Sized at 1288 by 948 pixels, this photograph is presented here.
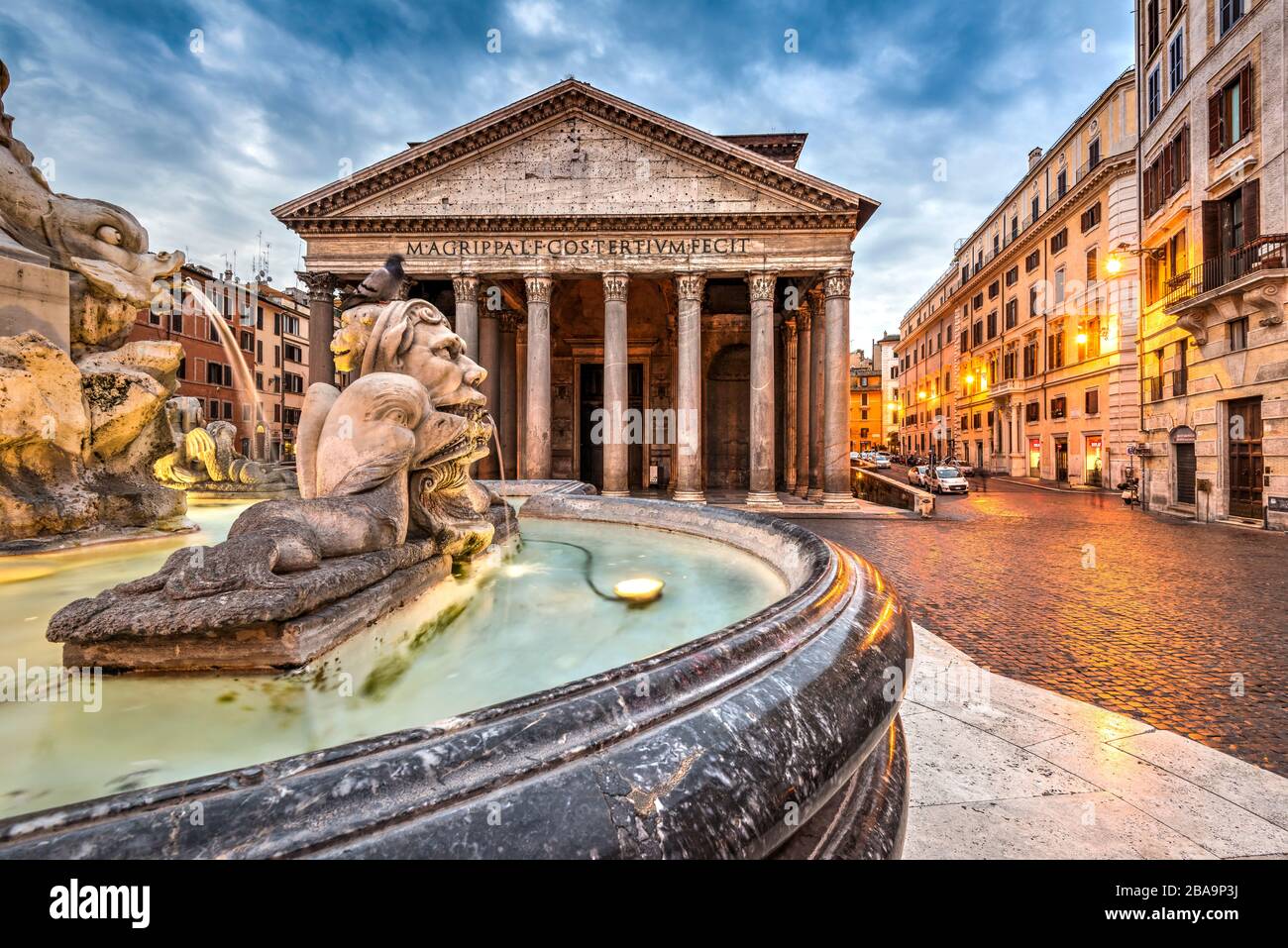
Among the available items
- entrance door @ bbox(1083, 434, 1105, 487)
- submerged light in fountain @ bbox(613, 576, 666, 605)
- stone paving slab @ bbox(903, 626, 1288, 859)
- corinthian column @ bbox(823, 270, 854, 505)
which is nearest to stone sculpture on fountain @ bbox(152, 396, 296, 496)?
submerged light in fountain @ bbox(613, 576, 666, 605)

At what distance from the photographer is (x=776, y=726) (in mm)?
1160

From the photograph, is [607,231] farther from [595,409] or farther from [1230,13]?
[1230,13]

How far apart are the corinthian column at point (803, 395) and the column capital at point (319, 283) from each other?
17.3 meters

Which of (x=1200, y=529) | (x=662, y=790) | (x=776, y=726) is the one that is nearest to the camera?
(x=662, y=790)

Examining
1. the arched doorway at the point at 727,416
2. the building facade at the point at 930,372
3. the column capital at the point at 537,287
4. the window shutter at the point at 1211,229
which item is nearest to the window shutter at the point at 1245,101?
the window shutter at the point at 1211,229

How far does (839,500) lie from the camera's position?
17703 millimetres

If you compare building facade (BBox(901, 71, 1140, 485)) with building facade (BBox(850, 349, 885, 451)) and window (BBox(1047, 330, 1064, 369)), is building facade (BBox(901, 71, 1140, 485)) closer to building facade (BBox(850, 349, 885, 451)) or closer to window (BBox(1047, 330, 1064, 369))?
window (BBox(1047, 330, 1064, 369))

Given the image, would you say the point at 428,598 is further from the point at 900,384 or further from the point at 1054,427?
the point at 900,384

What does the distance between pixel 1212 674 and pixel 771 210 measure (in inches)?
653

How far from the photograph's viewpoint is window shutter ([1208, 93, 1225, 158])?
1397 centimetres

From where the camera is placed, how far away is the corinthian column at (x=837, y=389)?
17719mm

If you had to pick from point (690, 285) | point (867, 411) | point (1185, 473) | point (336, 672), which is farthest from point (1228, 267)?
point (867, 411)

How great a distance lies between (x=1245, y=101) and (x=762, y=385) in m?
13.0
